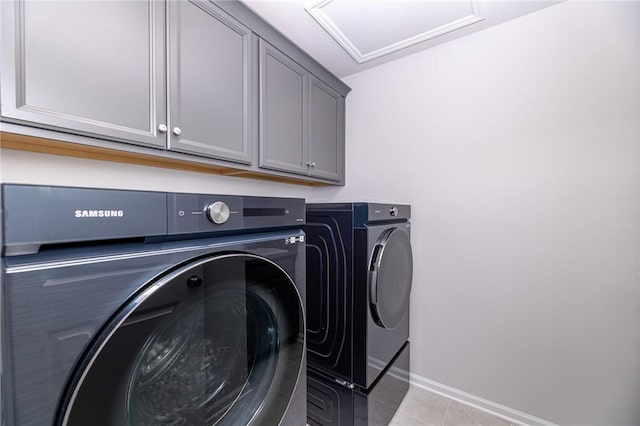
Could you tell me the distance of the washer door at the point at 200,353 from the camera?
515mm

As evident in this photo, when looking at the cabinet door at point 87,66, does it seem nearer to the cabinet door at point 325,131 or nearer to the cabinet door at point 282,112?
the cabinet door at point 282,112

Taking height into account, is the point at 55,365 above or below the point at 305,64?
below

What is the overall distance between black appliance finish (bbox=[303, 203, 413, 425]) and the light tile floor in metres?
0.15

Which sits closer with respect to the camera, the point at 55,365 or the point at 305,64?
the point at 55,365

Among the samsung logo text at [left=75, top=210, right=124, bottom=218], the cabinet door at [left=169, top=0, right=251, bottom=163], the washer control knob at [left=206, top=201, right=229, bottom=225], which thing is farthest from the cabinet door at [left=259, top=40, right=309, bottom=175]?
the samsung logo text at [left=75, top=210, right=124, bottom=218]

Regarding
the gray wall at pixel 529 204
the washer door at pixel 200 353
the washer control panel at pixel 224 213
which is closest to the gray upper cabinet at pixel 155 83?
the washer control panel at pixel 224 213

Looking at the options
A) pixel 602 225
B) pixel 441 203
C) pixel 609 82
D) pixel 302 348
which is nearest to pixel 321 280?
pixel 302 348

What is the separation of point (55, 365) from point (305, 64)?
1.89 meters

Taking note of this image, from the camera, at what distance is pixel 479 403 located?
1720 millimetres

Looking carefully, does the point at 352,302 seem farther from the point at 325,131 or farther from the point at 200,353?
the point at 325,131

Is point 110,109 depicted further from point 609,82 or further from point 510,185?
point 609,82

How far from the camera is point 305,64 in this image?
178 cm

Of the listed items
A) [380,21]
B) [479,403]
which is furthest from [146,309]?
[479,403]

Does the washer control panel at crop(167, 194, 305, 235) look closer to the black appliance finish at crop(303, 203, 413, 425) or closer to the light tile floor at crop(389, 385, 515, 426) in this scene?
the black appliance finish at crop(303, 203, 413, 425)
